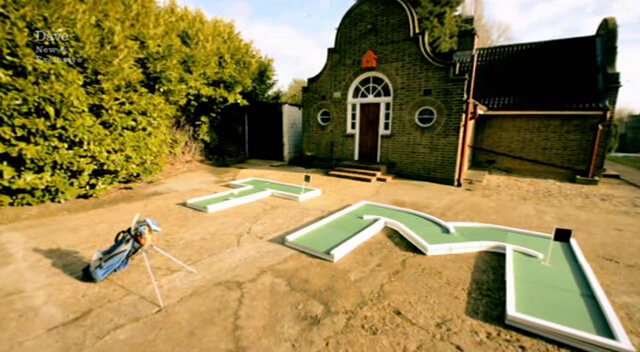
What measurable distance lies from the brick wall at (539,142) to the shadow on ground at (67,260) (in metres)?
11.3

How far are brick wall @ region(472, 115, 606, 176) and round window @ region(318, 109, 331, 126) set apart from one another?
6.12m

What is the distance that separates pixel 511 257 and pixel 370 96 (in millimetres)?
7422

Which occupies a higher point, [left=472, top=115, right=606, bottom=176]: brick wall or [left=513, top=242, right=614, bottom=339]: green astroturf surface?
[left=472, top=115, right=606, bottom=176]: brick wall

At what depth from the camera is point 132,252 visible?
310 cm

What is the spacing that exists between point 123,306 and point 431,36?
1870 centimetres

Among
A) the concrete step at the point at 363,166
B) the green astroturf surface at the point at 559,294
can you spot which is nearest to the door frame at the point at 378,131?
the concrete step at the point at 363,166

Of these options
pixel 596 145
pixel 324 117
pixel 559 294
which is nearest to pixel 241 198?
pixel 559 294

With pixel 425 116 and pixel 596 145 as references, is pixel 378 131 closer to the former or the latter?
pixel 425 116

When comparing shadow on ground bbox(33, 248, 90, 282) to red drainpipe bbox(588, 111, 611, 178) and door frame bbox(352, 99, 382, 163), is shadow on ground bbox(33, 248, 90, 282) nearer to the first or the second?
door frame bbox(352, 99, 382, 163)

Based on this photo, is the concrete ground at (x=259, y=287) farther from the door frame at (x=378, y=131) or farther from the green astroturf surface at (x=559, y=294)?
the door frame at (x=378, y=131)

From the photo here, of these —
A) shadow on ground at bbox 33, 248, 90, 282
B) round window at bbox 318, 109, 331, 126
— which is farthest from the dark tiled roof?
shadow on ground at bbox 33, 248, 90, 282

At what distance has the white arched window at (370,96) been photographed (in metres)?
9.50

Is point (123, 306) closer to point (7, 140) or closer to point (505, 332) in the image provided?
point (505, 332)

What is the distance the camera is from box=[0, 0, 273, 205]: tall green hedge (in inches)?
188
